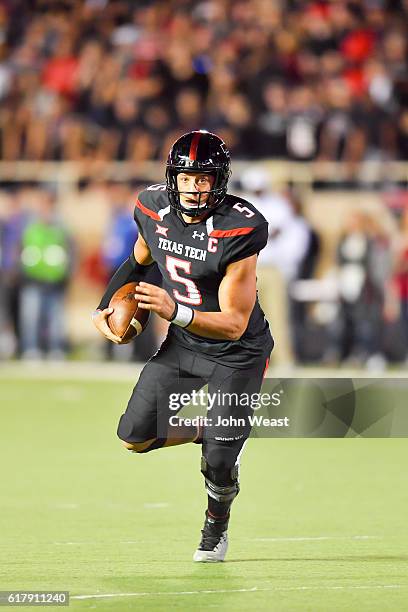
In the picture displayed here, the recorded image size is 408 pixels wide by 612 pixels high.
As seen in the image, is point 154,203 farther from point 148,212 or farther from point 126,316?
point 126,316

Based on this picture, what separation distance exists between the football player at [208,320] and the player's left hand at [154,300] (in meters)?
0.30

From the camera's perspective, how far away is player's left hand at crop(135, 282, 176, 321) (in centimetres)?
594

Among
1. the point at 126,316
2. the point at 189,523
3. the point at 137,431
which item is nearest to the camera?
the point at 137,431

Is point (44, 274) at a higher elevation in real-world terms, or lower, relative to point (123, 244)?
lower

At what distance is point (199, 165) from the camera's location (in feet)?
21.1

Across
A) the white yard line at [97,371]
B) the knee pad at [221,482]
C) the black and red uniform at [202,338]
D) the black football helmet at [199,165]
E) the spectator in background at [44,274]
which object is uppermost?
the black football helmet at [199,165]

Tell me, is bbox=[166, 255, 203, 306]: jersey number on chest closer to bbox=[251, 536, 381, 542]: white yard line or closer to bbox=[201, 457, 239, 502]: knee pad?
bbox=[201, 457, 239, 502]: knee pad

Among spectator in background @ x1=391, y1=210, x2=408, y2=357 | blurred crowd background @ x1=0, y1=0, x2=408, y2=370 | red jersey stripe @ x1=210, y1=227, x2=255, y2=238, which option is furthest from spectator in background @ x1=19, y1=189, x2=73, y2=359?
red jersey stripe @ x1=210, y1=227, x2=255, y2=238

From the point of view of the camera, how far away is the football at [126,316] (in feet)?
21.6

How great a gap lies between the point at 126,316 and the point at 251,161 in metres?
10.0

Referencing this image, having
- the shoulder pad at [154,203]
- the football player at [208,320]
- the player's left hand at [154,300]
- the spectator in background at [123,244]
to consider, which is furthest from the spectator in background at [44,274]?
the player's left hand at [154,300]

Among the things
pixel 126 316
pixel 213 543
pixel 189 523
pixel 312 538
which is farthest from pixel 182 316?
pixel 189 523

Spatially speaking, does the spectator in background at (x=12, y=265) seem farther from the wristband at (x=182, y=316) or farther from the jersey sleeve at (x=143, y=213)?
the wristband at (x=182, y=316)

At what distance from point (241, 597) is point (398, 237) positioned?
11048 mm
